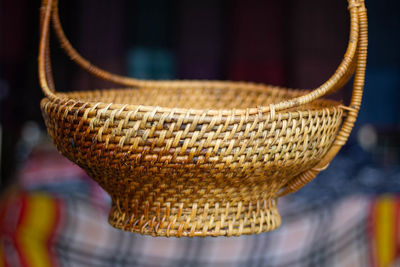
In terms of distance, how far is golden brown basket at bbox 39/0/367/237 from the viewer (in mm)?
382

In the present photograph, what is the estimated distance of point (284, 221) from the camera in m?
1.17

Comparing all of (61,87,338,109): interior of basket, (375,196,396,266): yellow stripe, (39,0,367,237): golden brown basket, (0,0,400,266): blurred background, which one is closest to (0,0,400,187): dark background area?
(0,0,400,266): blurred background

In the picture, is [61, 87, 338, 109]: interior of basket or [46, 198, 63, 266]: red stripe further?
[46, 198, 63, 266]: red stripe

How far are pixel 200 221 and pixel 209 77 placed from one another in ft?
2.95

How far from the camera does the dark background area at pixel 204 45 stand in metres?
1.23

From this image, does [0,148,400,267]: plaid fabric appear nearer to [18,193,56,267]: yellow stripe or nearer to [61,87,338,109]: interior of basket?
[18,193,56,267]: yellow stripe

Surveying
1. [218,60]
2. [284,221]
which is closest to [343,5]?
[218,60]

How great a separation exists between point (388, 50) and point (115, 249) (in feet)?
2.92

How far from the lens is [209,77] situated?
1.31 m

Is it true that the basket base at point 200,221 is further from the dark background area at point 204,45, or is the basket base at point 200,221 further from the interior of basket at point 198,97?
the dark background area at point 204,45

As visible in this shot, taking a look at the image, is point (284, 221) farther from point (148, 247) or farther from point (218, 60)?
point (218, 60)

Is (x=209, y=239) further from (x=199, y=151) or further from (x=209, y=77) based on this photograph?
(x=199, y=151)

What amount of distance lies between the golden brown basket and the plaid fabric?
2.22 feet

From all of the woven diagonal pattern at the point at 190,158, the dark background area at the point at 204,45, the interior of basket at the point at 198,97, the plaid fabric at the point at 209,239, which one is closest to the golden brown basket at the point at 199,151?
the woven diagonal pattern at the point at 190,158
